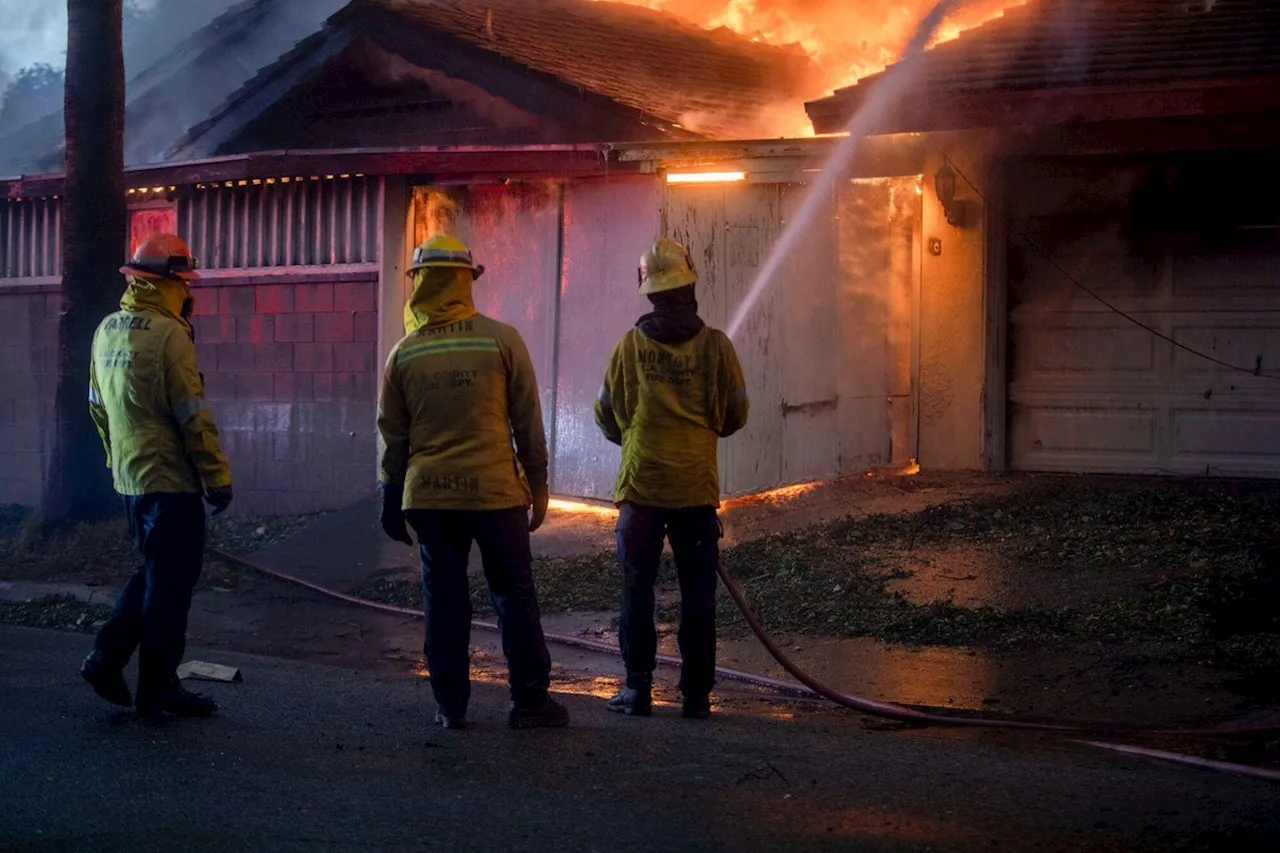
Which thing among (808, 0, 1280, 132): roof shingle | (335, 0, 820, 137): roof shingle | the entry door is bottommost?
the entry door

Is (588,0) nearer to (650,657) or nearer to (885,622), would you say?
(885,622)

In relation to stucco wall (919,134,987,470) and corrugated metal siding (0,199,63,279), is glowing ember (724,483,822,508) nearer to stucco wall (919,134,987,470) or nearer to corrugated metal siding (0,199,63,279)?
stucco wall (919,134,987,470)

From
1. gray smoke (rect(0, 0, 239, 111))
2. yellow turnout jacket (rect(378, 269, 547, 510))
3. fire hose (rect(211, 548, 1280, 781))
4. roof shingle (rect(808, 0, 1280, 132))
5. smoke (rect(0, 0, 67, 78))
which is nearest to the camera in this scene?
fire hose (rect(211, 548, 1280, 781))

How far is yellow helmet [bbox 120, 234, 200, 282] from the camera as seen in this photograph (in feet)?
19.1

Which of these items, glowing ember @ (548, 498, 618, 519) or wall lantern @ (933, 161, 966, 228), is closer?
glowing ember @ (548, 498, 618, 519)

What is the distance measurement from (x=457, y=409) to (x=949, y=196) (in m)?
6.52

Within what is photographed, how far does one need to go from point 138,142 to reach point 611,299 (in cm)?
1373

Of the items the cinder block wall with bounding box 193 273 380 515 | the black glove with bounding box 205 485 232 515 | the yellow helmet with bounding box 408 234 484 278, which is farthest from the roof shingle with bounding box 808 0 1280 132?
the black glove with bounding box 205 485 232 515

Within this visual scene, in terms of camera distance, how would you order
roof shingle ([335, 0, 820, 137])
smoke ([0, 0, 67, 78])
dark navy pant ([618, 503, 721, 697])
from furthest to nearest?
smoke ([0, 0, 67, 78])
roof shingle ([335, 0, 820, 137])
dark navy pant ([618, 503, 721, 697])

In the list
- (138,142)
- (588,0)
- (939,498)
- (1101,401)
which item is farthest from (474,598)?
(138,142)

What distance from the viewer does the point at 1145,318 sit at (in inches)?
428

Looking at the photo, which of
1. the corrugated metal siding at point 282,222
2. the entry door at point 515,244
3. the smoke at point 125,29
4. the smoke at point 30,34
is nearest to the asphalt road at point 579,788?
the entry door at point 515,244

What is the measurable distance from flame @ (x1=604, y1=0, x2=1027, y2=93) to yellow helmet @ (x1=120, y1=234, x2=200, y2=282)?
8.32 meters

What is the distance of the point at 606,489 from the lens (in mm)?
10961
